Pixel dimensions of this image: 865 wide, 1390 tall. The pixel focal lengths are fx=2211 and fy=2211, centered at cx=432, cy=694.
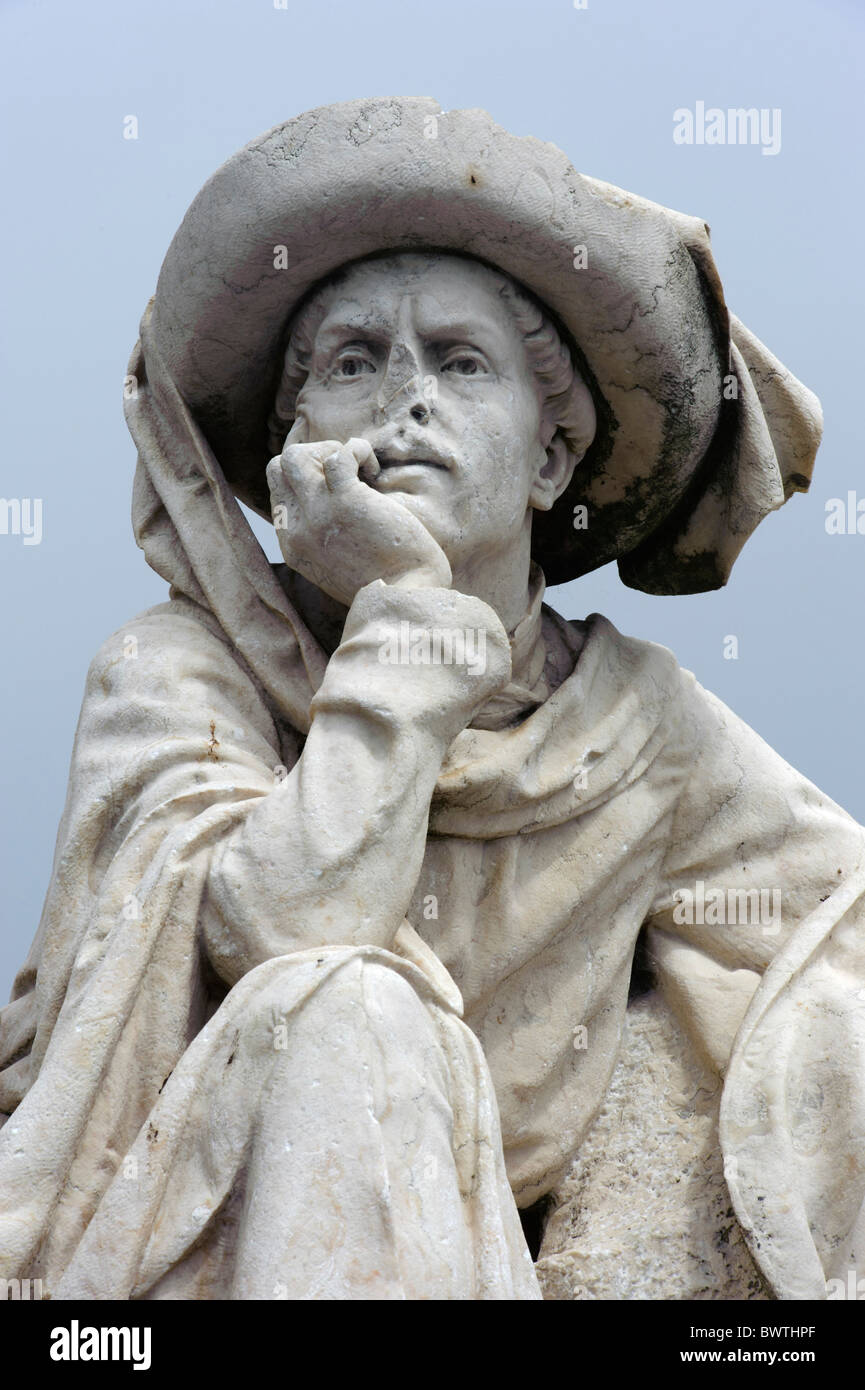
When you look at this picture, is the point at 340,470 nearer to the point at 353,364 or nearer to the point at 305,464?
the point at 305,464

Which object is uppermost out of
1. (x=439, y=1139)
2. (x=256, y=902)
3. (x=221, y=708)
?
(x=221, y=708)

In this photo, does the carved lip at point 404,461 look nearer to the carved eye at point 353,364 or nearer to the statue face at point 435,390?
the statue face at point 435,390

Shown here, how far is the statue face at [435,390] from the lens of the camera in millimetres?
3830

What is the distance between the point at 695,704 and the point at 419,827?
3.37ft

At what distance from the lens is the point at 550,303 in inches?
159

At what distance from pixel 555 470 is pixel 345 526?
2.13ft

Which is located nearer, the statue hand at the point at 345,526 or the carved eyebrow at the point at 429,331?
the statue hand at the point at 345,526

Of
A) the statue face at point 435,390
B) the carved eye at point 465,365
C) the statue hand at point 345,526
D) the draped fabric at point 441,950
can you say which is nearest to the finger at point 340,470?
the statue hand at point 345,526

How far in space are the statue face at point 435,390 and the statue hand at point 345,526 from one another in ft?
0.31

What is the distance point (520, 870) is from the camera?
3996 millimetres
